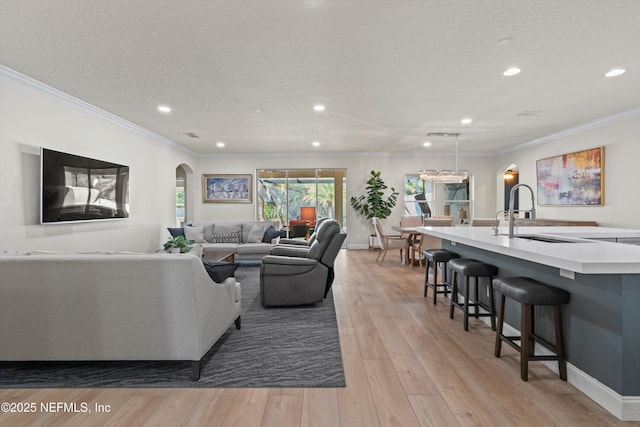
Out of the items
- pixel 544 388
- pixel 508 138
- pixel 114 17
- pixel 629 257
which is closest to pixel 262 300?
pixel 544 388

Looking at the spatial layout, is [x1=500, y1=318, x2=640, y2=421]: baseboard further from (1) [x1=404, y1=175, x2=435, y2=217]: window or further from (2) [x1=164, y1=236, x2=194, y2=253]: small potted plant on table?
(1) [x1=404, y1=175, x2=435, y2=217]: window

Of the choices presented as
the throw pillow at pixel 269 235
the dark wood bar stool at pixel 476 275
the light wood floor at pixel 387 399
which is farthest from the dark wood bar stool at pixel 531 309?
the throw pillow at pixel 269 235

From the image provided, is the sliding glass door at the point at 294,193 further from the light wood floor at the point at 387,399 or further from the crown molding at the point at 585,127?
the light wood floor at the point at 387,399

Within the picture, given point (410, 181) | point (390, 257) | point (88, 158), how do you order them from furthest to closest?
1. point (410, 181)
2. point (390, 257)
3. point (88, 158)

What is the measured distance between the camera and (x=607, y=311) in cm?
183

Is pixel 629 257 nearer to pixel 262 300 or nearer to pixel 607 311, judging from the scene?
pixel 607 311

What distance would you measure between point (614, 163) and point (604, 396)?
16.1ft

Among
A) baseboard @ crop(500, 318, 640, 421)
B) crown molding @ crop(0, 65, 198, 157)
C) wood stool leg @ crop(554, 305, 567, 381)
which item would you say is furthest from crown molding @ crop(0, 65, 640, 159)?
baseboard @ crop(500, 318, 640, 421)

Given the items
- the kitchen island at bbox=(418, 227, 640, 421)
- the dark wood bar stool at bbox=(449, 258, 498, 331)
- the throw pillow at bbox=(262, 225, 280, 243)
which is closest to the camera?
the kitchen island at bbox=(418, 227, 640, 421)

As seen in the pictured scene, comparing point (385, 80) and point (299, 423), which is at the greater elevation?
Answer: point (385, 80)

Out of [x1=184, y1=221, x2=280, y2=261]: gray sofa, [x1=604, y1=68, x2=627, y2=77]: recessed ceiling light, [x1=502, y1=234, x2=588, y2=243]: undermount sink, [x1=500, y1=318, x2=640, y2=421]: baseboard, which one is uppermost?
[x1=604, y1=68, x2=627, y2=77]: recessed ceiling light

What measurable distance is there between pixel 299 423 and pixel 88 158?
4347 mm

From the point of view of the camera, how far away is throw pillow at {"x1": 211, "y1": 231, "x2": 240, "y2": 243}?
21.4ft

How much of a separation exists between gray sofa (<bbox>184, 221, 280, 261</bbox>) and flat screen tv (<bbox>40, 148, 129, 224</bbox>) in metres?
1.51
